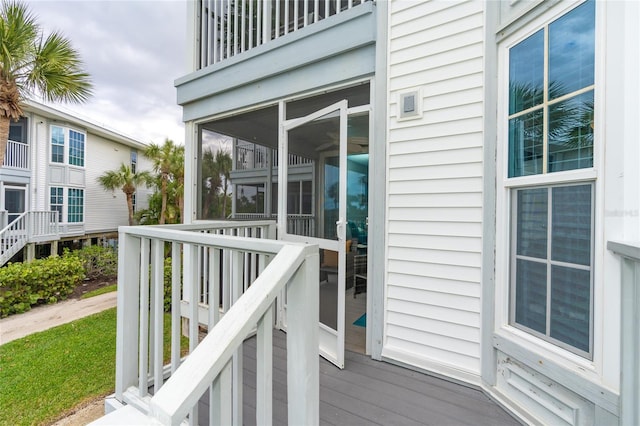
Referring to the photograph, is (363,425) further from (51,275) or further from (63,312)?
(51,275)

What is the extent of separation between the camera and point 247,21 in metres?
3.52

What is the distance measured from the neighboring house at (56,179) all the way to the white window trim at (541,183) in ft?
41.3

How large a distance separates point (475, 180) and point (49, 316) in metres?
7.96

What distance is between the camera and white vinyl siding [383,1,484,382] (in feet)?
6.77

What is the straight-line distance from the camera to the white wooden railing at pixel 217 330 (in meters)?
0.75

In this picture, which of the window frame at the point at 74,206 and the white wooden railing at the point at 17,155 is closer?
the white wooden railing at the point at 17,155

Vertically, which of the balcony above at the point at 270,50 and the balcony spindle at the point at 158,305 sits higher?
the balcony above at the point at 270,50

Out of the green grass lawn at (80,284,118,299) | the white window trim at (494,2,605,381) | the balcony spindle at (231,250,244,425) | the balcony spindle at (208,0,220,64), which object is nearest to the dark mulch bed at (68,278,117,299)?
the green grass lawn at (80,284,118,299)

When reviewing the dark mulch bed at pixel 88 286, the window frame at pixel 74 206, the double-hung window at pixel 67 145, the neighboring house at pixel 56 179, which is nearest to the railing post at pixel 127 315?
the dark mulch bed at pixel 88 286

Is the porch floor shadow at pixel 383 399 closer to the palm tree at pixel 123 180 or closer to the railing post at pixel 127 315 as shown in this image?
the railing post at pixel 127 315

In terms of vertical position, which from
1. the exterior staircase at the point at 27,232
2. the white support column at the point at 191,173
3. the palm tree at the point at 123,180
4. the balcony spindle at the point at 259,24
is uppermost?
the balcony spindle at the point at 259,24

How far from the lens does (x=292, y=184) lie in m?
2.90

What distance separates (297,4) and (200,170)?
87.0 inches

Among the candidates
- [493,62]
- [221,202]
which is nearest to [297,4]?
[493,62]
